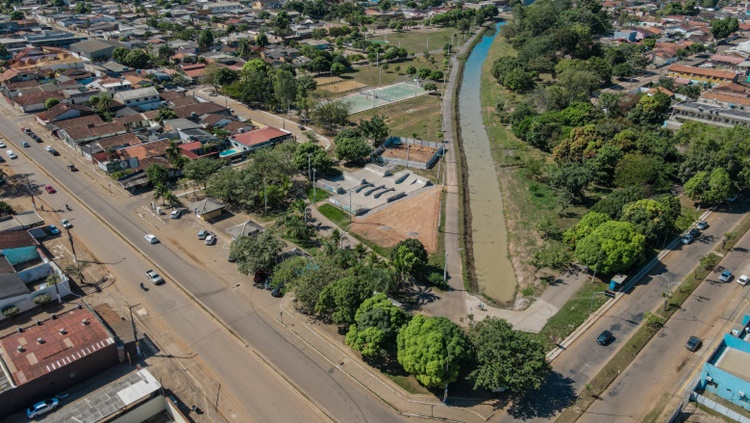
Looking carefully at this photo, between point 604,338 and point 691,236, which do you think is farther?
point 691,236

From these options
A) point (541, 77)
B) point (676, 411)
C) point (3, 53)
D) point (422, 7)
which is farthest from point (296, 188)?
point (422, 7)

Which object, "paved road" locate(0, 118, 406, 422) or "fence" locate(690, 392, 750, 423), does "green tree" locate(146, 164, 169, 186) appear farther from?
"fence" locate(690, 392, 750, 423)

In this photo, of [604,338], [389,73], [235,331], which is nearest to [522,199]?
[604,338]

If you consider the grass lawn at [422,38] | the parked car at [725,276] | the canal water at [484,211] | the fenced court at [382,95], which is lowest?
the canal water at [484,211]

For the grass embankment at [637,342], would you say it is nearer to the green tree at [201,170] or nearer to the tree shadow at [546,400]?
the tree shadow at [546,400]

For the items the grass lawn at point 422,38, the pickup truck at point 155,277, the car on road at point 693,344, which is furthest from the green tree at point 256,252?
the grass lawn at point 422,38

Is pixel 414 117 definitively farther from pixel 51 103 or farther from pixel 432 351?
pixel 432 351
